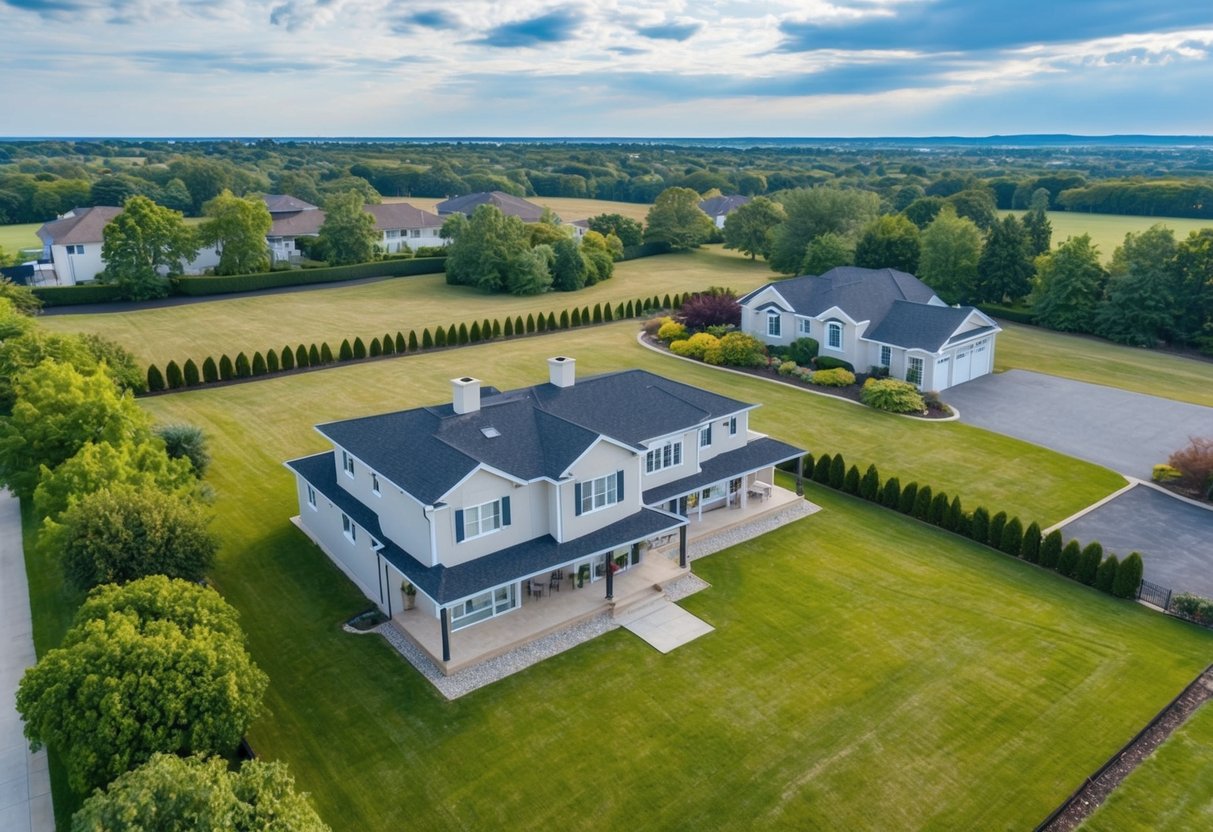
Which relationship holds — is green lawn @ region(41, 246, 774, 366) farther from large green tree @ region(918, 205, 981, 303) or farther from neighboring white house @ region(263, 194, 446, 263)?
large green tree @ region(918, 205, 981, 303)

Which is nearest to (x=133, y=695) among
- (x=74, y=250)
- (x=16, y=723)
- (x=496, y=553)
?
(x=16, y=723)

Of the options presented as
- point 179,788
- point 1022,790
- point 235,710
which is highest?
point 179,788

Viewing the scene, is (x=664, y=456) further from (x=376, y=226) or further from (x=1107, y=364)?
(x=376, y=226)

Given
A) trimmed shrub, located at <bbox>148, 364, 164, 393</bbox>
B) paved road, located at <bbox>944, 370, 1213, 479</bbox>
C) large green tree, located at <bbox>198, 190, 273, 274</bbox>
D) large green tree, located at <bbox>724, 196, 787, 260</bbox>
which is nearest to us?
paved road, located at <bbox>944, 370, 1213, 479</bbox>

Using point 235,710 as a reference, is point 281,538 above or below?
below

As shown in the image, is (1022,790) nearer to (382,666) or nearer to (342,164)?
(382,666)

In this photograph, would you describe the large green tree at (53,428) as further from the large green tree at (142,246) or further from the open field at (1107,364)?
the open field at (1107,364)

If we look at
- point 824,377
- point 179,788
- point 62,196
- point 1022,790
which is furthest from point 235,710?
point 62,196

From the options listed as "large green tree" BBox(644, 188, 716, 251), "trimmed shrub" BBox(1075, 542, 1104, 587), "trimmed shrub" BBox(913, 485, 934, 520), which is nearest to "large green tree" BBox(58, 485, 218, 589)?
"trimmed shrub" BBox(913, 485, 934, 520)
